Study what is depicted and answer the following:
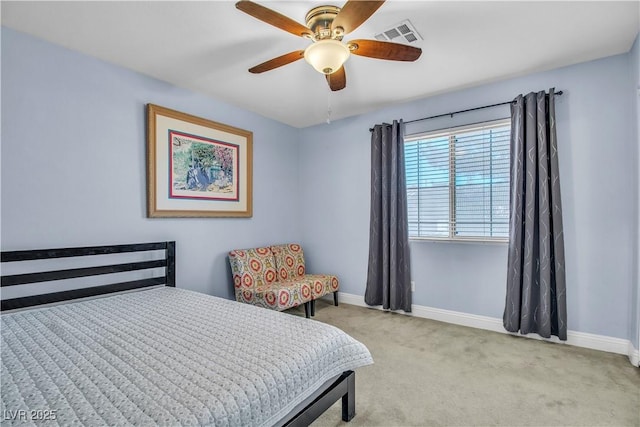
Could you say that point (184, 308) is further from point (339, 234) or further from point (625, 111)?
point (625, 111)

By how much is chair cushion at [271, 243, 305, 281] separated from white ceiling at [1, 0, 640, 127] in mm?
1862

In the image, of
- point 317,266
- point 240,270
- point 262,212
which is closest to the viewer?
point 240,270

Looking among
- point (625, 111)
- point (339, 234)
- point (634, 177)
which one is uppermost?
point (625, 111)

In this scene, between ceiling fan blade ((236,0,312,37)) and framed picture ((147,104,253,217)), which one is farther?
framed picture ((147,104,253,217))

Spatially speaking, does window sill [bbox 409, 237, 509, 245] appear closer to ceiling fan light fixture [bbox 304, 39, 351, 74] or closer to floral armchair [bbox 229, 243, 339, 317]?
floral armchair [bbox 229, 243, 339, 317]

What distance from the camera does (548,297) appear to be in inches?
105

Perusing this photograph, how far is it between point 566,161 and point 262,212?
3.18 m

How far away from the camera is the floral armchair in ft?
10.3

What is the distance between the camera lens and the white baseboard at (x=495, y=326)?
2.51 meters

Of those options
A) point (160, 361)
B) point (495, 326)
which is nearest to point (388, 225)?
→ point (495, 326)

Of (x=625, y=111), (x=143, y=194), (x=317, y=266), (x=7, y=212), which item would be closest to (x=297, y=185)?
(x=317, y=266)

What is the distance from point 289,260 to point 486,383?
244cm

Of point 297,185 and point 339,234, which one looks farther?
point 297,185

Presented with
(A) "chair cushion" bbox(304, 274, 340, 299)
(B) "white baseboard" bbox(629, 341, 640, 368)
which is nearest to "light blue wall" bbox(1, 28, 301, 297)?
(A) "chair cushion" bbox(304, 274, 340, 299)
